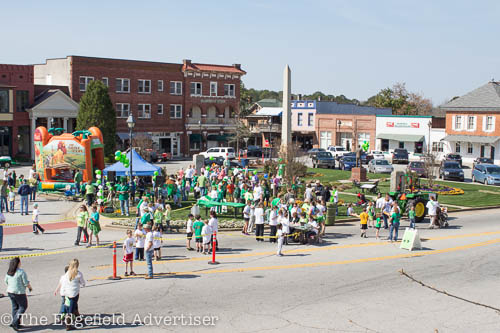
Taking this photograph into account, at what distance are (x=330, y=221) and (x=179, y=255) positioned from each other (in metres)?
8.91

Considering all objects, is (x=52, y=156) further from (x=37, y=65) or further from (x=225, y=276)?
(x=37, y=65)

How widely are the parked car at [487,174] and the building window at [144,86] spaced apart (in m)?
37.1

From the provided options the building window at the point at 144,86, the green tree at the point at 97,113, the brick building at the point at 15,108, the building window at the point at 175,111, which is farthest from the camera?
the building window at the point at 175,111

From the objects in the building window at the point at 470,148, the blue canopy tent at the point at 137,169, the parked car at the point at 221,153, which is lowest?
the blue canopy tent at the point at 137,169

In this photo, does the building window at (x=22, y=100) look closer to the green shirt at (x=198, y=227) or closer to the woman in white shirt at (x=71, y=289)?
the green shirt at (x=198, y=227)

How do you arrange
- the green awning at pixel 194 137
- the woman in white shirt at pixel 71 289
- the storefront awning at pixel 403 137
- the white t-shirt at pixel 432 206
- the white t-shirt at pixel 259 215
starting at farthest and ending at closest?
the green awning at pixel 194 137 < the storefront awning at pixel 403 137 < the white t-shirt at pixel 432 206 < the white t-shirt at pixel 259 215 < the woman in white shirt at pixel 71 289

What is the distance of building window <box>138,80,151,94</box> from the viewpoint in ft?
209

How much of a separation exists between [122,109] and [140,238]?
47.1 m

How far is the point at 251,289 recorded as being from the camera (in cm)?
1514

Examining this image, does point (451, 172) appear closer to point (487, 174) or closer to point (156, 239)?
point (487, 174)

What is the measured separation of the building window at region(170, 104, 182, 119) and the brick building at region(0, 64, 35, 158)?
16939 mm

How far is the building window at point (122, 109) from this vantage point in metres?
62.0

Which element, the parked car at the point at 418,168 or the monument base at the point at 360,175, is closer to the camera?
the monument base at the point at 360,175

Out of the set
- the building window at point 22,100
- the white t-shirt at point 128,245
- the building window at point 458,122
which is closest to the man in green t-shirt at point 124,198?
the white t-shirt at point 128,245
